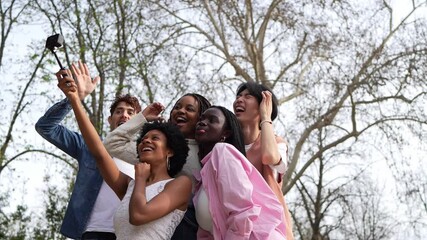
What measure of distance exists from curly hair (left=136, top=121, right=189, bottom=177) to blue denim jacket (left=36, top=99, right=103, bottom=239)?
0.55 meters

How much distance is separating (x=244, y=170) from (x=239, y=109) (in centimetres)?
69

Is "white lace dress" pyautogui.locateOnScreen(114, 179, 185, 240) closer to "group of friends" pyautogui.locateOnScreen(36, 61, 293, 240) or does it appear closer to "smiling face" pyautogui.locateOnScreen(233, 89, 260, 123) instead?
"group of friends" pyautogui.locateOnScreen(36, 61, 293, 240)

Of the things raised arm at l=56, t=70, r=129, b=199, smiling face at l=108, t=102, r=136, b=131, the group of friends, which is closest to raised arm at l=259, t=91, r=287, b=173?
the group of friends

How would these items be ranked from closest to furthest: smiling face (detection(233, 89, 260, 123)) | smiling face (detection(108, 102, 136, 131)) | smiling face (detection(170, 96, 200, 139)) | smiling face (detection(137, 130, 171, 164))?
smiling face (detection(137, 130, 171, 164))
smiling face (detection(170, 96, 200, 139))
smiling face (detection(233, 89, 260, 123))
smiling face (detection(108, 102, 136, 131))

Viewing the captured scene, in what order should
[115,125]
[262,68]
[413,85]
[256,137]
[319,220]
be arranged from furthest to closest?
[319,220], [262,68], [413,85], [115,125], [256,137]

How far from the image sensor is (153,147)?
11.6 ft

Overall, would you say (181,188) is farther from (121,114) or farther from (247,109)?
(121,114)

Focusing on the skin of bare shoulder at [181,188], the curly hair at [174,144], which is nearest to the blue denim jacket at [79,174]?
the curly hair at [174,144]

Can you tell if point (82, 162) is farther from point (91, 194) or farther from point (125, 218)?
point (125, 218)

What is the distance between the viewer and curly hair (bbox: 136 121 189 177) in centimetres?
357

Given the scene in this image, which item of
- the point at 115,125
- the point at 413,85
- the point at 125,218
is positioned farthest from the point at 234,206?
the point at 413,85

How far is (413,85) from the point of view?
50.0 feet

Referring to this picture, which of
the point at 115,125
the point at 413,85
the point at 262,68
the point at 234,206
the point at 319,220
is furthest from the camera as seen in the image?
the point at 319,220

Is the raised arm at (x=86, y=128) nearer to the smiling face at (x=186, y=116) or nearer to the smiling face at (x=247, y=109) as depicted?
the smiling face at (x=186, y=116)
